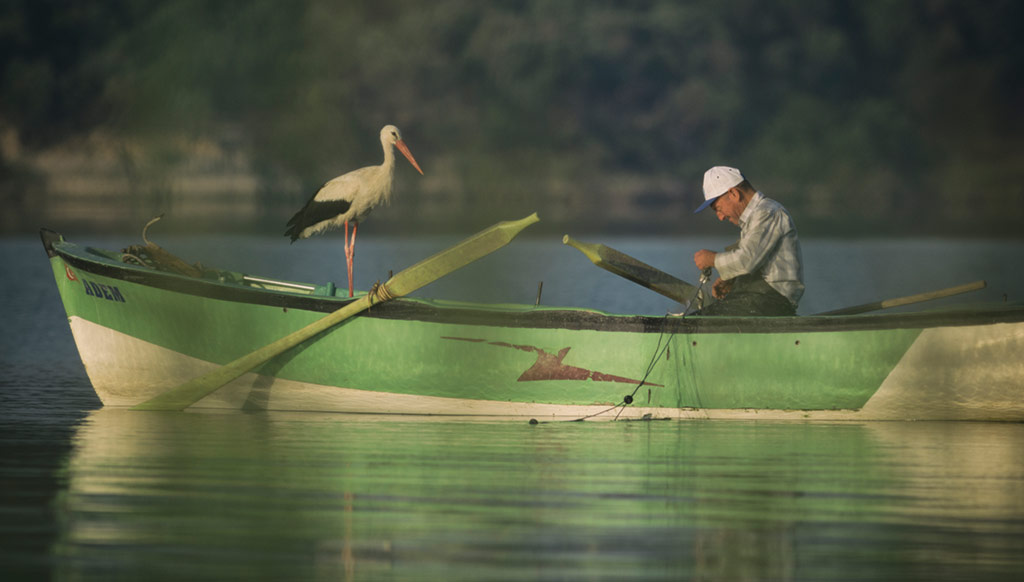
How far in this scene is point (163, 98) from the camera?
60781 millimetres

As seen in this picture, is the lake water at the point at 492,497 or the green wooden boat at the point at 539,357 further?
the green wooden boat at the point at 539,357

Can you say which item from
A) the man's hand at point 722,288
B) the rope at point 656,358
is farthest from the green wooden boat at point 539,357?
the man's hand at point 722,288

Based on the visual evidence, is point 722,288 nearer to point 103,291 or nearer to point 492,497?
point 492,497

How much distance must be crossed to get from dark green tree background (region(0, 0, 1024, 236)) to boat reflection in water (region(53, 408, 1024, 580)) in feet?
153

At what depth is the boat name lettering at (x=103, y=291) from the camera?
10680 millimetres

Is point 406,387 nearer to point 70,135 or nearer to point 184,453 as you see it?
point 184,453

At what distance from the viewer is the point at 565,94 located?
7050cm

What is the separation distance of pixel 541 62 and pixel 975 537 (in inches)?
2526

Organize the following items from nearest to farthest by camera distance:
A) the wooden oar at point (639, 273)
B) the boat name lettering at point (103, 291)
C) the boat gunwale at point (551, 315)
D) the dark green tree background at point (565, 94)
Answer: the boat gunwale at point (551, 315)
the boat name lettering at point (103, 291)
the wooden oar at point (639, 273)
the dark green tree background at point (565, 94)

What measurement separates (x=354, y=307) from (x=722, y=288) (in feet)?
7.52

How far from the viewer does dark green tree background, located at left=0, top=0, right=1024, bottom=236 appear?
61000 mm

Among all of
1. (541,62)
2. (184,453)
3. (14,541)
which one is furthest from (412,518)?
(541,62)

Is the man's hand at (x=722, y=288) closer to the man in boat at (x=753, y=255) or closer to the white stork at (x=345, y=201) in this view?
the man in boat at (x=753, y=255)

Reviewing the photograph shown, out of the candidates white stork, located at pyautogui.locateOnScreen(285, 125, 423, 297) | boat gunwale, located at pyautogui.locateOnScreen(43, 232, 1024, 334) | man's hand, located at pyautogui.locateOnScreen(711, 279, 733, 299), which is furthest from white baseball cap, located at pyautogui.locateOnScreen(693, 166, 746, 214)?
white stork, located at pyautogui.locateOnScreen(285, 125, 423, 297)
